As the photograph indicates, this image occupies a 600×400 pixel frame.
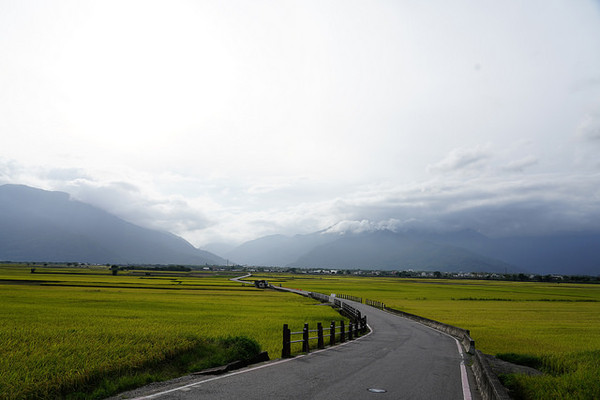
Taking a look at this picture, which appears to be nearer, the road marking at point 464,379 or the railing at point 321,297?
the road marking at point 464,379

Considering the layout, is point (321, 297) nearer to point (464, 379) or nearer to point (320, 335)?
point (320, 335)

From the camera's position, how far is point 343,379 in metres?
12.2

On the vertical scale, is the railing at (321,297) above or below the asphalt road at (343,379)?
below

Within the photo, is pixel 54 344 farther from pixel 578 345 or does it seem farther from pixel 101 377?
pixel 578 345

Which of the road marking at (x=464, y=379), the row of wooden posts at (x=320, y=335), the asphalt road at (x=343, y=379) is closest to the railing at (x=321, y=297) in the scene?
the row of wooden posts at (x=320, y=335)

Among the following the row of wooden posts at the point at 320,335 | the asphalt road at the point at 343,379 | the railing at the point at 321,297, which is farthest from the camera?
the railing at the point at 321,297

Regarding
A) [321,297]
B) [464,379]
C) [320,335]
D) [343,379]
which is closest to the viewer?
[343,379]

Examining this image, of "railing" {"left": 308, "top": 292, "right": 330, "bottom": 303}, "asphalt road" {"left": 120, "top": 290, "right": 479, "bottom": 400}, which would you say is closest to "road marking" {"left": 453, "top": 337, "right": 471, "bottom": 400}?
"asphalt road" {"left": 120, "top": 290, "right": 479, "bottom": 400}

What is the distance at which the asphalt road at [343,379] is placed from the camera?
400 inches

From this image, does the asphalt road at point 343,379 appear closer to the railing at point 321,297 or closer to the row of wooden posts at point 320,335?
the row of wooden posts at point 320,335

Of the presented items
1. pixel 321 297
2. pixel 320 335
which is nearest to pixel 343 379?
pixel 320 335

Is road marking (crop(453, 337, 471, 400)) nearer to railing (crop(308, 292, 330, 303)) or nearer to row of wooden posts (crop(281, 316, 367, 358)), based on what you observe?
row of wooden posts (crop(281, 316, 367, 358))

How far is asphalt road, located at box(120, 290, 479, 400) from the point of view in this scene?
1016 centimetres

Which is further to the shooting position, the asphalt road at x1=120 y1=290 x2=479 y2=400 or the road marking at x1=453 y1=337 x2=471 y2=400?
the road marking at x1=453 y1=337 x2=471 y2=400
